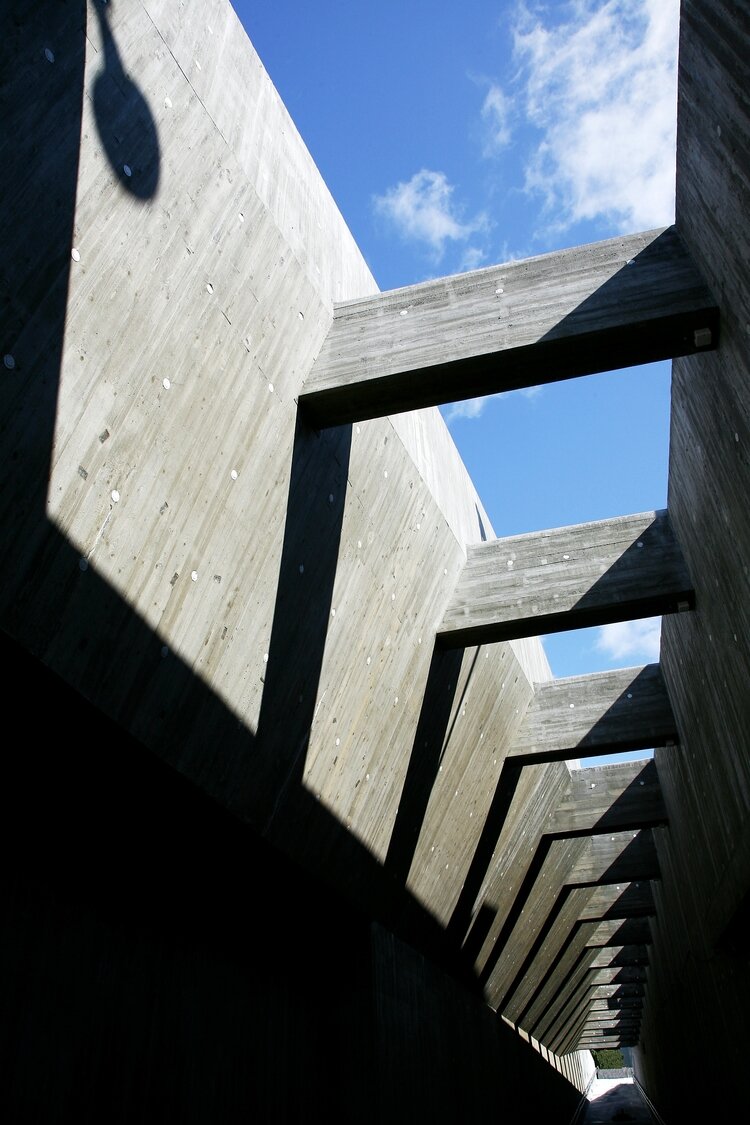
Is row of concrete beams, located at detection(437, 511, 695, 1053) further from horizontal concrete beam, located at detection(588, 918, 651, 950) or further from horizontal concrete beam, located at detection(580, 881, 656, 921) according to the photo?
horizontal concrete beam, located at detection(588, 918, 651, 950)

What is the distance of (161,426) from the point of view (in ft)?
12.7

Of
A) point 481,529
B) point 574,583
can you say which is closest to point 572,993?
point 481,529

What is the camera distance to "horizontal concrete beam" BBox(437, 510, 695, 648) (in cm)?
727

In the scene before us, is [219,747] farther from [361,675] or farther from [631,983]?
[631,983]

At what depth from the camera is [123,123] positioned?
362 centimetres

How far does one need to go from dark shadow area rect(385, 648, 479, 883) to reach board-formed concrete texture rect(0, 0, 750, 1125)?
0.17 feet

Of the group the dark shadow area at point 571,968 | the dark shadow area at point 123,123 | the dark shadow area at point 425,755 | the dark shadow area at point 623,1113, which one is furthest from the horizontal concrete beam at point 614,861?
the dark shadow area at point 623,1113

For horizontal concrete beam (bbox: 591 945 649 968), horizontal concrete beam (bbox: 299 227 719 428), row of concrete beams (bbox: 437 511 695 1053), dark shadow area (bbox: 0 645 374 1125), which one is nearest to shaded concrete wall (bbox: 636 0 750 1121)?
horizontal concrete beam (bbox: 299 227 719 428)

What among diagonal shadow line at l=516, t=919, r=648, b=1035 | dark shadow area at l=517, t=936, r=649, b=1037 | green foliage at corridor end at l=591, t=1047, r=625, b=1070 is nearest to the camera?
diagonal shadow line at l=516, t=919, r=648, b=1035

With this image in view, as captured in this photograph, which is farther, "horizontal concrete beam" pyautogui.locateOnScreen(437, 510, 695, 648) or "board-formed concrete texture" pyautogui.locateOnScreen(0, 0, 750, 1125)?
"horizontal concrete beam" pyautogui.locateOnScreen(437, 510, 695, 648)

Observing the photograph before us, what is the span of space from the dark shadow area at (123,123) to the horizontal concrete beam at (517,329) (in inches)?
64.2

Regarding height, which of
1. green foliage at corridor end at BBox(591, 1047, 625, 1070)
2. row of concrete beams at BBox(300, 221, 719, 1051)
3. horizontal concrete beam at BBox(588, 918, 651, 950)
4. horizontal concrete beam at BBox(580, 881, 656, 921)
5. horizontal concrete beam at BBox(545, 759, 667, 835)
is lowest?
row of concrete beams at BBox(300, 221, 719, 1051)

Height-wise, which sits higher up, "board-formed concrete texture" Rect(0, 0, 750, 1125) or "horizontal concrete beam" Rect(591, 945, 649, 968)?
"horizontal concrete beam" Rect(591, 945, 649, 968)

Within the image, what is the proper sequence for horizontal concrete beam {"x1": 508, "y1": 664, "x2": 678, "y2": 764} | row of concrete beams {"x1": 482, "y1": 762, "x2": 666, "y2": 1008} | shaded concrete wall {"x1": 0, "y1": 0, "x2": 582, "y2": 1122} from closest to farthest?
shaded concrete wall {"x1": 0, "y1": 0, "x2": 582, "y2": 1122} → horizontal concrete beam {"x1": 508, "y1": 664, "x2": 678, "y2": 764} → row of concrete beams {"x1": 482, "y1": 762, "x2": 666, "y2": 1008}
